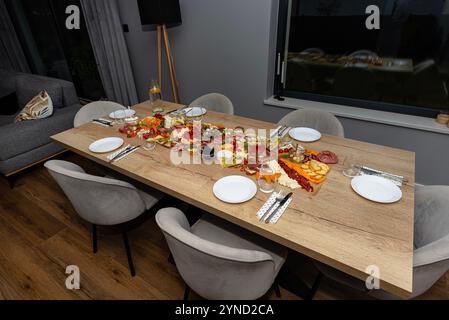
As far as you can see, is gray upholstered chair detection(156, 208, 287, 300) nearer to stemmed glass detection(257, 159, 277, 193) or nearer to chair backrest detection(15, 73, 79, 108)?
stemmed glass detection(257, 159, 277, 193)

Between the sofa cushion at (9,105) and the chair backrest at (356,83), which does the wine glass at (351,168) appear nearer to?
the chair backrest at (356,83)

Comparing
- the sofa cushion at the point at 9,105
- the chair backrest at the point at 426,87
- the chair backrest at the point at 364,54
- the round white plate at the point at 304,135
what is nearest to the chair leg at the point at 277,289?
the round white plate at the point at 304,135

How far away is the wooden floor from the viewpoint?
1.42 meters

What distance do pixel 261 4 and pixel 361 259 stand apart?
81.9 inches

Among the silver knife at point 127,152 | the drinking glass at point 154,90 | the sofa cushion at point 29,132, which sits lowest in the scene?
the sofa cushion at point 29,132

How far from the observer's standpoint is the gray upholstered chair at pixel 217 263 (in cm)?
75

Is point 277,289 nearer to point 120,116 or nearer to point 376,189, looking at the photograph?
point 376,189

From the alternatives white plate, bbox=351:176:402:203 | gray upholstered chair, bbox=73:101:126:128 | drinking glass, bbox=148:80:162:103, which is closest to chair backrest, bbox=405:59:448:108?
white plate, bbox=351:176:402:203

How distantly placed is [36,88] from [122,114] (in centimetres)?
163

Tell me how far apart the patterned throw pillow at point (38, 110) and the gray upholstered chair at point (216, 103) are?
4.91ft

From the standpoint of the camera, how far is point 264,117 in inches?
101

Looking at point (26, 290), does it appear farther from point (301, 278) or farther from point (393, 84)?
point (393, 84)

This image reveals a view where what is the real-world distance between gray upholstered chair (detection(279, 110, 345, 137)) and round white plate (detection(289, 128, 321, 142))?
0.59 ft

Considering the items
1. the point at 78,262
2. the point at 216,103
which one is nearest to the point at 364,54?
the point at 216,103
